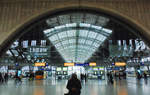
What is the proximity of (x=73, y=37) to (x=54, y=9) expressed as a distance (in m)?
22.0

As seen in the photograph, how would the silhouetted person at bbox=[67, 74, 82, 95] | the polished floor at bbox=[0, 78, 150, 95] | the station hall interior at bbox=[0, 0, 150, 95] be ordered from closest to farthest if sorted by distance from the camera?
the silhouetted person at bbox=[67, 74, 82, 95] → the polished floor at bbox=[0, 78, 150, 95] → the station hall interior at bbox=[0, 0, 150, 95]

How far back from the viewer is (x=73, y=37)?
36.6 m

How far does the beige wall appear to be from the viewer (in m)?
14.2

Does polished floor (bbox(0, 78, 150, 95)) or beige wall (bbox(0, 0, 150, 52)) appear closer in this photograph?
polished floor (bbox(0, 78, 150, 95))

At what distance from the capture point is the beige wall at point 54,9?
46.6ft

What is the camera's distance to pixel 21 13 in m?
14.7

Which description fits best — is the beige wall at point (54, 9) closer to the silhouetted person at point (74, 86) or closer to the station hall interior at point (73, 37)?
the station hall interior at point (73, 37)

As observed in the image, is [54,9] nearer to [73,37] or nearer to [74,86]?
[74,86]

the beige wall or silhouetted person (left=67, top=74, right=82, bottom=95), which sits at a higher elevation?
the beige wall

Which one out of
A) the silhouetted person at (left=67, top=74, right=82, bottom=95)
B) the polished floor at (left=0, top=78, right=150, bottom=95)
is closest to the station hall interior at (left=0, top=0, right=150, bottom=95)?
the polished floor at (left=0, top=78, right=150, bottom=95)

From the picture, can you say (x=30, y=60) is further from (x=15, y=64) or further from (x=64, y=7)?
(x=64, y=7)

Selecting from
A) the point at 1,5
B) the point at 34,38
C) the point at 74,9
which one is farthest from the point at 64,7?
the point at 34,38

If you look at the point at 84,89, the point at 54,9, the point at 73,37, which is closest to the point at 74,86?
the point at 84,89

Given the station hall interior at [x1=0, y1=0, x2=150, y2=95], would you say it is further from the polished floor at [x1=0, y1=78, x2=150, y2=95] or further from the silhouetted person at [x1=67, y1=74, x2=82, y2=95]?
the silhouetted person at [x1=67, y1=74, x2=82, y2=95]
